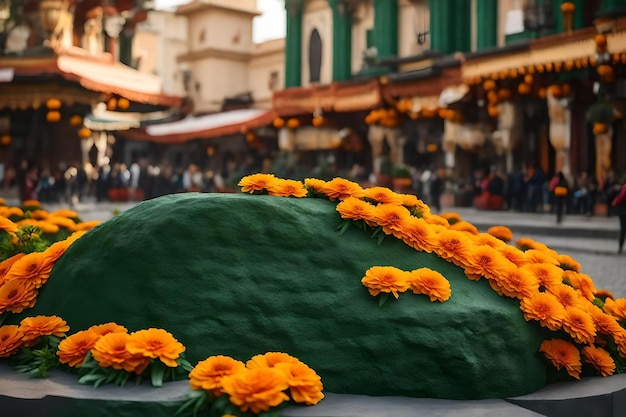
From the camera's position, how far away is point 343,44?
34.4 metres

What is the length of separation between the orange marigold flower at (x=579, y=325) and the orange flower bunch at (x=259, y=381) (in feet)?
4.05

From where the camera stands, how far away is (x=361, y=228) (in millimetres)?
4125

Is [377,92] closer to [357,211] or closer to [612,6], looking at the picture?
[612,6]

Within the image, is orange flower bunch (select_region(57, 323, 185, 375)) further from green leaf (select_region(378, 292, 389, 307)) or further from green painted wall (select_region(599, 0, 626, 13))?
green painted wall (select_region(599, 0, 626, 13))

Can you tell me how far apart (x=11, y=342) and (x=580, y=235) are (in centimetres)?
1501

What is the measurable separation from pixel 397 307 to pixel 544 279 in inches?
38.7

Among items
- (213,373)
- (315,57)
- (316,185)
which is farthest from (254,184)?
(315,57)

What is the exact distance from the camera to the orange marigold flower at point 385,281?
3648 mm

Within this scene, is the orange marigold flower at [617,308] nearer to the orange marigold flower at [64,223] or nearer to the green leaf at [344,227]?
the green leaf at [344,227]

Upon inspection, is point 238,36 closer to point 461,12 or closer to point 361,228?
point 461,12

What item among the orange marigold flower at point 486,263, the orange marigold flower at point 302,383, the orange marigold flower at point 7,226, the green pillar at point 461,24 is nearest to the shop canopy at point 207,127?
the green pillar at point 461,24

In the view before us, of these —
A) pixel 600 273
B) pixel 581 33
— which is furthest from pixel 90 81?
pixel 600 273

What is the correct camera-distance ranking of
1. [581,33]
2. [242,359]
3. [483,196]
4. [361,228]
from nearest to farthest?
[242,359]
[361,228]
[581,33]
[483,196]

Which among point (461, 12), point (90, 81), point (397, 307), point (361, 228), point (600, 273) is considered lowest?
point (600, 273)
